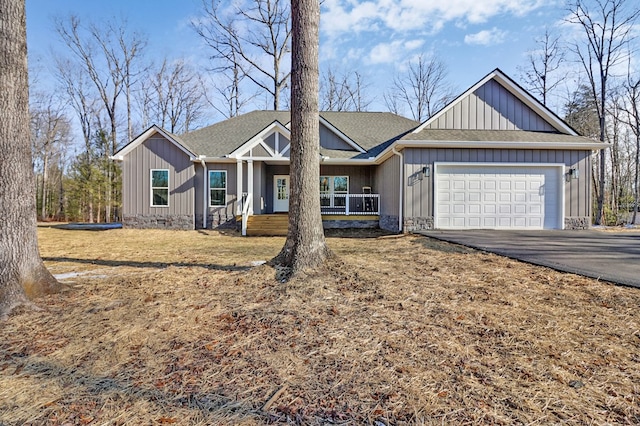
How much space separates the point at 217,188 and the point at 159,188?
227 centimetres

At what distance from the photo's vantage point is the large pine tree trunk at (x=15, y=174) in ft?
10.8

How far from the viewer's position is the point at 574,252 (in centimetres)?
577

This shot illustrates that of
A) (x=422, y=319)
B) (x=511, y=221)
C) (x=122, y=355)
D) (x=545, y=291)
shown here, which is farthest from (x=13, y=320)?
(x=511, y=221)

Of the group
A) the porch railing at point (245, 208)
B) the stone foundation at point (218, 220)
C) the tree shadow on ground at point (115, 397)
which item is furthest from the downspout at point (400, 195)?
the tree shadow on ground at point (115, 397)

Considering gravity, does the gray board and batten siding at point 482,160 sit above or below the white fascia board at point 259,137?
below

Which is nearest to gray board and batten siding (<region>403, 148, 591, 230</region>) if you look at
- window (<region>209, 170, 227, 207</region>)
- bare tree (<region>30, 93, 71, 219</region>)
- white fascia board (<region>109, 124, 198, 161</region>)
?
window (<region>209, 170, 227, 207</region>)

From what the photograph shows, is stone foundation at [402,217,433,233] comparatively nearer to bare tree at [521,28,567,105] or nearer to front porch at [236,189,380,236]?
front porch at [236,189,380,236]

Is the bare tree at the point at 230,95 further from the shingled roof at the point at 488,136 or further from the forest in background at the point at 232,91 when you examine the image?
the shingled roof at the point at 488,136

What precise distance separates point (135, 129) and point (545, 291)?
27605 millimetres

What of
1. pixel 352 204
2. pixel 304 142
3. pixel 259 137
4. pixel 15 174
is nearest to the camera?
pixel 15 174

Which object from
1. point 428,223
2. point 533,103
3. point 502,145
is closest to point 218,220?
point 428,223

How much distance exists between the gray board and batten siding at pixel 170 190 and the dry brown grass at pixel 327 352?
8.89 meters

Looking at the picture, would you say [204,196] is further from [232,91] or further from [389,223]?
[232,91]

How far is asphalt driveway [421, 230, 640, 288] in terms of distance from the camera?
424cm
